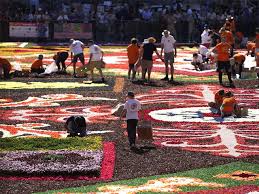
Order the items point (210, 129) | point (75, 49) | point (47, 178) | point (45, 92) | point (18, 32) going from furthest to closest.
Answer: point (18, 32), point (75, 49), point (45, 92), point (210, 129), point (47, 178)

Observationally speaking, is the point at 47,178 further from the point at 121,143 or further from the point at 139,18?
the point at 139,18

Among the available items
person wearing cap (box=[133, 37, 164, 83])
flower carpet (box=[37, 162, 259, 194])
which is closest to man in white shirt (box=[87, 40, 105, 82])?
person wearing cap (box=[133, 37, 164, 83])

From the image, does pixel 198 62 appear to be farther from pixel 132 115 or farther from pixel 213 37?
pixel 132 115

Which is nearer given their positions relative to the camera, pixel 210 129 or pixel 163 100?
pixel 210 129

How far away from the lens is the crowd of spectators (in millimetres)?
51688

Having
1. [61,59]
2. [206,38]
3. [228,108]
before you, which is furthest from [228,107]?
[206,38]

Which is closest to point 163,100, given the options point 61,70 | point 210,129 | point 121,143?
point 210,129

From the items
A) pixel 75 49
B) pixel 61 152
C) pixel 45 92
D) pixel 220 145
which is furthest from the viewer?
pixel 75 49

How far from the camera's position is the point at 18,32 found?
5119cm

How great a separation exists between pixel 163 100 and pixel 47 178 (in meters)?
11.6

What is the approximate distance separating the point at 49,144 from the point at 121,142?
205 centimetres

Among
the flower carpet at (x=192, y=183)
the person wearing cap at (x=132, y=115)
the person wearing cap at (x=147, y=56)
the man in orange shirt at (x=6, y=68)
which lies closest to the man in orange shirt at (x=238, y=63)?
the person wearing cap at (x=147, y=56)

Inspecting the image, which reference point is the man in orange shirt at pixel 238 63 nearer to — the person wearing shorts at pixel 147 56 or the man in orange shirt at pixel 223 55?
the man in orange shirt at pixel 223 55

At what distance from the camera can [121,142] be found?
1906 centimetres
